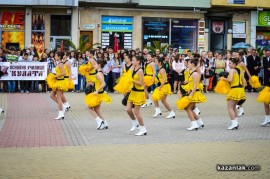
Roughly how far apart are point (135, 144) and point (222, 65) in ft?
54.8

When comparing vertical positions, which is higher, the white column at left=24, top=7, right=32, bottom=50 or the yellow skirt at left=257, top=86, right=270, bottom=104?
the white column at left=24, top=7, right=32, bottom=50

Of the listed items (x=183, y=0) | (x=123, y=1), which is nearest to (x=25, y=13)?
(x=123, y=1)

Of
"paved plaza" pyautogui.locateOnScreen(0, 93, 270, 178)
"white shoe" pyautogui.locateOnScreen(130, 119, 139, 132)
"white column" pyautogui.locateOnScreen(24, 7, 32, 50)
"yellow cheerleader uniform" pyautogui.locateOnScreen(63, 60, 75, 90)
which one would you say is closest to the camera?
"paved plaza" pyautogui.locateOnScreen(0, 93, 270, 178)

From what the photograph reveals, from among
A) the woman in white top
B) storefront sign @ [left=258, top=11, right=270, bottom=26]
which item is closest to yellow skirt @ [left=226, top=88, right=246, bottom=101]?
the woman in white top

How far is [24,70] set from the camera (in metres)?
26.7

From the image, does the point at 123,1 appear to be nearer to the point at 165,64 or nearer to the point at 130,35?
the point at 130,35

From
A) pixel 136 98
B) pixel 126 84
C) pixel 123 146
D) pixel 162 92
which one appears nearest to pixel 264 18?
pixel 162 92

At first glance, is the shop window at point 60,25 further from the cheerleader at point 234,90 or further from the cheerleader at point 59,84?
the cheerleader at point 234,90

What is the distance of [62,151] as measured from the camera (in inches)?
467

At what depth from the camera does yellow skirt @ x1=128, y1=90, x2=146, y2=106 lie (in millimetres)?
14406

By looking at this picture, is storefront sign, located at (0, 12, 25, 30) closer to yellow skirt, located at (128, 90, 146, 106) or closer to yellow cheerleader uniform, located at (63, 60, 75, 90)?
yellow cheerleader uniform, located at (63, 60, 75, 90)

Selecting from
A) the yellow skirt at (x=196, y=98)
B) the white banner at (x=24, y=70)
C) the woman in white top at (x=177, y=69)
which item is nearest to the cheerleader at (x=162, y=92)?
the yellow skirt at (x=196, y=98)

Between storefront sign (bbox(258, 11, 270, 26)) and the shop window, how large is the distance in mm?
13346

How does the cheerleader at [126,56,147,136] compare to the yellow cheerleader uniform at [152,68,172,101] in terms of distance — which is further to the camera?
the yellow cheerleader uniform at [152,68,172,101]
